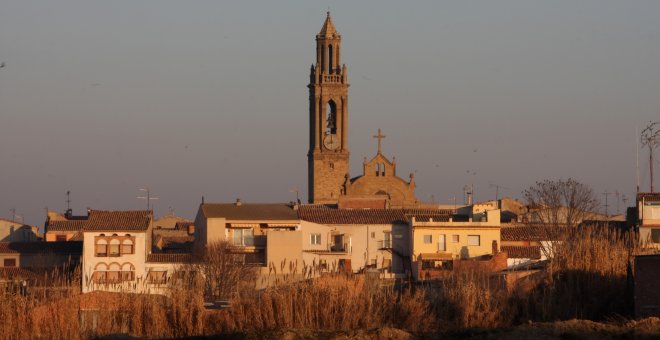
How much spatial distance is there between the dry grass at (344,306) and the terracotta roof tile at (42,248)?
25.0 m

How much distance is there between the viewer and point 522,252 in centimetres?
6284

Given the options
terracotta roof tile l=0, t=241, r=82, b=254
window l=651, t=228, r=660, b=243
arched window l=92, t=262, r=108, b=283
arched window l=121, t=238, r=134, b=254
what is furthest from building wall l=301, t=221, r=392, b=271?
window l=651, t=228, r=660, b=243

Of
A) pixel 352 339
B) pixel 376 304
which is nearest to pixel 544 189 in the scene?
pixel 376 304

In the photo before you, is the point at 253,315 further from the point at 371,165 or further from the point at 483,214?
the point at 371,165

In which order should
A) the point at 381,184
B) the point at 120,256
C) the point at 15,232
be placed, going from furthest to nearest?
the point at 381,184
the point at 15,232
the point at 120,256

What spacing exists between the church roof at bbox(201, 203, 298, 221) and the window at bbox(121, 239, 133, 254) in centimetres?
544

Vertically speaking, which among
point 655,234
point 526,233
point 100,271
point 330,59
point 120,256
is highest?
point 330,59

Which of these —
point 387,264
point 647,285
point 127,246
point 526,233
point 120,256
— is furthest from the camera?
point 526,233

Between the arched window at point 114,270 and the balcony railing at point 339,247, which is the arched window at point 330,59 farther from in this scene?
the arched window at point 114,270

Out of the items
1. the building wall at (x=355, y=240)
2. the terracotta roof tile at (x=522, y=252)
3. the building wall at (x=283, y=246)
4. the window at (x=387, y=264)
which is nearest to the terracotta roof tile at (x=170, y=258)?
the building wall at (x=283, y=246)

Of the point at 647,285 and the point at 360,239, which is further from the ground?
the point at 360,239

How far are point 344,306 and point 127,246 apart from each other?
26.8 m

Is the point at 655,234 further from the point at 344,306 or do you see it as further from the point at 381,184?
the point at 381,184

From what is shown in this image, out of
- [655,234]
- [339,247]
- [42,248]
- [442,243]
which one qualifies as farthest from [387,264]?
[42,248]
